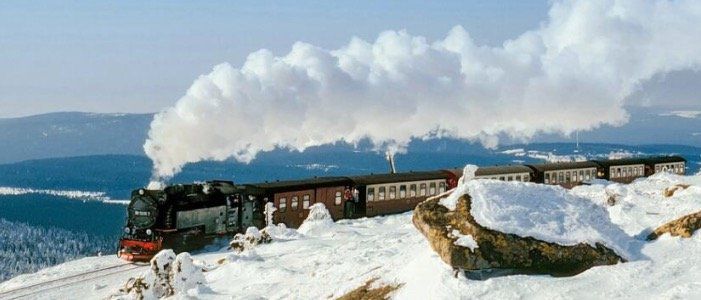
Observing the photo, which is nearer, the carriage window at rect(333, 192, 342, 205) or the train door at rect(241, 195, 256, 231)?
the train door at rect(241, 195, 256, 231)

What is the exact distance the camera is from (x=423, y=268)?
17984 mm

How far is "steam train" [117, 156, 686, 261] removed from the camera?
3375cm

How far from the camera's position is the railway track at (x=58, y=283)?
26.8 metres

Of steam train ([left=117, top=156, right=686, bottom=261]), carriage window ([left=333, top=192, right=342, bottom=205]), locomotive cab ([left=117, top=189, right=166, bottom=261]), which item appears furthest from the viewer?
carriage window ([left=333, top=192, right=342, bottom=205])

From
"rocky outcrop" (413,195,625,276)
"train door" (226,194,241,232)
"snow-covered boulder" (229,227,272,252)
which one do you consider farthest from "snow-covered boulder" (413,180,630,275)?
"train door" (226,194,241,232)

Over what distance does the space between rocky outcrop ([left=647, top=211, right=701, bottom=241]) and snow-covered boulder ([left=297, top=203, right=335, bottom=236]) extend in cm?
1724

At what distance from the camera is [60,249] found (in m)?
161

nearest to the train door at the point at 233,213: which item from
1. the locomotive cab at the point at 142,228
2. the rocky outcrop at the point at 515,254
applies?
the locomotive cab at the point at 142,228

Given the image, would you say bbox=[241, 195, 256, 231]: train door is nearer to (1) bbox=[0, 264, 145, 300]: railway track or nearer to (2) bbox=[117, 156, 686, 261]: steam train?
(2) bbox=[117, 156, 686, 261]: steam train

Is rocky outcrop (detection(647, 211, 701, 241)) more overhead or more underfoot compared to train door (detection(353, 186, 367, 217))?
more overhead

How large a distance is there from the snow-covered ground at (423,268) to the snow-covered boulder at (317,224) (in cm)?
14

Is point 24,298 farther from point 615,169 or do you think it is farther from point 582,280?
point 615,169

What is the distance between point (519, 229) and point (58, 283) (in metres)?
20.9

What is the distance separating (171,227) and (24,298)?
29.0ft
